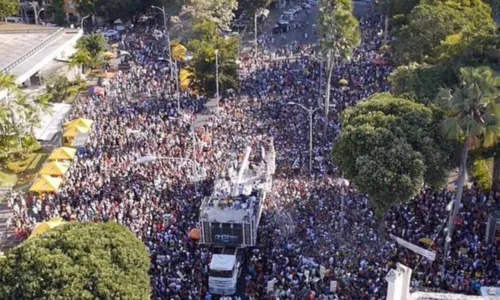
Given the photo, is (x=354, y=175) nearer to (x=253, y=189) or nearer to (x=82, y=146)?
(x=253, y=189)

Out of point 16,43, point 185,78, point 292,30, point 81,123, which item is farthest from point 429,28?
point 16,43

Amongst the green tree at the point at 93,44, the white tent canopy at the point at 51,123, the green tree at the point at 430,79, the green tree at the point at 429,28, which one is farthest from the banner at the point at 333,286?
the green tree at the point at 93,44

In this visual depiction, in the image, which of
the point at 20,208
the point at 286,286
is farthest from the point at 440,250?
the point at 20,208

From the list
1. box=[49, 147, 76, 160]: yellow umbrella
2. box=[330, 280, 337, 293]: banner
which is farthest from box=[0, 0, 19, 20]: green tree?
box=[330, 280, 337, 293]: banner

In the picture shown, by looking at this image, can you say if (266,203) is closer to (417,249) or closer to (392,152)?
(392,152)

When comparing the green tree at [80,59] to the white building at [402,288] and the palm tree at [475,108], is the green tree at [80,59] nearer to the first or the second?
the palm tree at [475,108]

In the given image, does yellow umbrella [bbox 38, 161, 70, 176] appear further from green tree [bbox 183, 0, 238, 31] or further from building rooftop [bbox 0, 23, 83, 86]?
green tree [bbox 183, 0, 238, 31]
